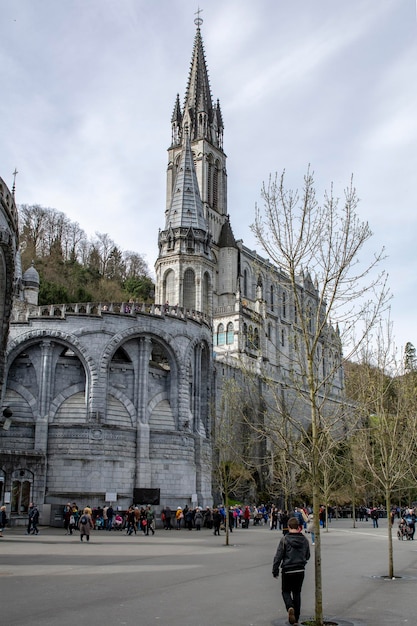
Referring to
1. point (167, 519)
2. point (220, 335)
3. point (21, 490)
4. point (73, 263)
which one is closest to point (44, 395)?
point (21, 490)

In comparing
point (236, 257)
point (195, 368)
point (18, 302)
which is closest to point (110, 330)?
point (195, 368)

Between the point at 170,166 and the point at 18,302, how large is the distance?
51.4 m

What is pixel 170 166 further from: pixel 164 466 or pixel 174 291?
pixel 164 466

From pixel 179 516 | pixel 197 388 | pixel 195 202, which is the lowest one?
pixel 179 516

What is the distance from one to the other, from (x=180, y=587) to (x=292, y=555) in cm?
482

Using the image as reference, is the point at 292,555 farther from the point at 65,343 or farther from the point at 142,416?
the point at 65,343

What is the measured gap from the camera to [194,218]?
7031 centimetres

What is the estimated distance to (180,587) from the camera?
13.5 m

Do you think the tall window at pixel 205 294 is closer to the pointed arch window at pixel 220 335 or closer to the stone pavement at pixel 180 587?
the pointed arch window at pixel 220 335

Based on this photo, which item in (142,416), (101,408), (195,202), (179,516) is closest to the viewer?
(179,516)

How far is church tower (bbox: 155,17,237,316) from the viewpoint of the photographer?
69188 millimetres

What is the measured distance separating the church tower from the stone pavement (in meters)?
49.8

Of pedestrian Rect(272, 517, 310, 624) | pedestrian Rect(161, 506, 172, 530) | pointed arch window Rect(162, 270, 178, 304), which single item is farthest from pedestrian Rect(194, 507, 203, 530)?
pointed arch window Rect(162, 270, 178, 304)

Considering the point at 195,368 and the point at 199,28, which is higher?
the point at 199,28
